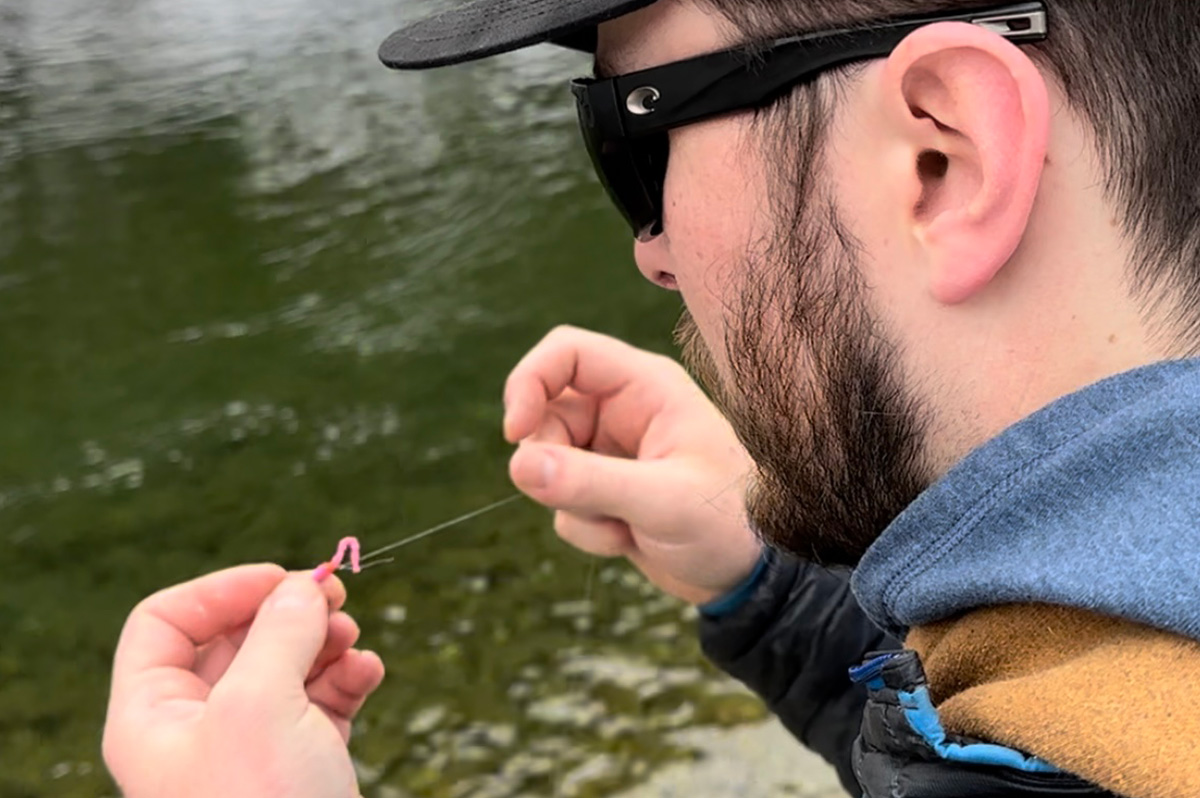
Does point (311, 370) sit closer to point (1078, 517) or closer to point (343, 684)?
point (343, 684)

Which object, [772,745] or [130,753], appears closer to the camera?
[130,753]

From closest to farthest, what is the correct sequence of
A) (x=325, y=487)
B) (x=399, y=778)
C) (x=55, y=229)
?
(x=399, y=778) → (x=325, y=487) → (x=55, y=229)

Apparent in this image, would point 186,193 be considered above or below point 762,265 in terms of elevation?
below

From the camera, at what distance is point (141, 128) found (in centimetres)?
454

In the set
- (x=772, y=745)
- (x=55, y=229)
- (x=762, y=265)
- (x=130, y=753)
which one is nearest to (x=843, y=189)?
Result: (x=762, y=265)

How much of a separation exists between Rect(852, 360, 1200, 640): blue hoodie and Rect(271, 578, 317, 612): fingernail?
1.96 feet

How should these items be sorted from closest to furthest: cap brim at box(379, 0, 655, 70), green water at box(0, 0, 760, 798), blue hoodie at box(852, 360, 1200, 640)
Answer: blue hoodie at box(852, 360, 1200, 640) → cap brim at box(379, 0, 655, 70) → green water at box(0, 0, 760, 798)

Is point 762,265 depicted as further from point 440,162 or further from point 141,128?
point 141,128

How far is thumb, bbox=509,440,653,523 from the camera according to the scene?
141cm

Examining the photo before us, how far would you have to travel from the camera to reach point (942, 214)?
784mm

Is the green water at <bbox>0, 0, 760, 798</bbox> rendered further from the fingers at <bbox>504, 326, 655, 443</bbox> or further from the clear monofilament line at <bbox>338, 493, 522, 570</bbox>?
the fingers at <bbox>504, 326, 655, 443</bbox>

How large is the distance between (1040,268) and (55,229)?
12.5 ft

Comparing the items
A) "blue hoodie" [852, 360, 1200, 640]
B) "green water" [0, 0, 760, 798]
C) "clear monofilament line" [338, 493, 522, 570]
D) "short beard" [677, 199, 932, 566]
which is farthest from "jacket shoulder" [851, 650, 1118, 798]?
"clear monofilament line" [338, 493, 522, 570]

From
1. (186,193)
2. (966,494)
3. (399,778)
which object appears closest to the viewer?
(966,494)
